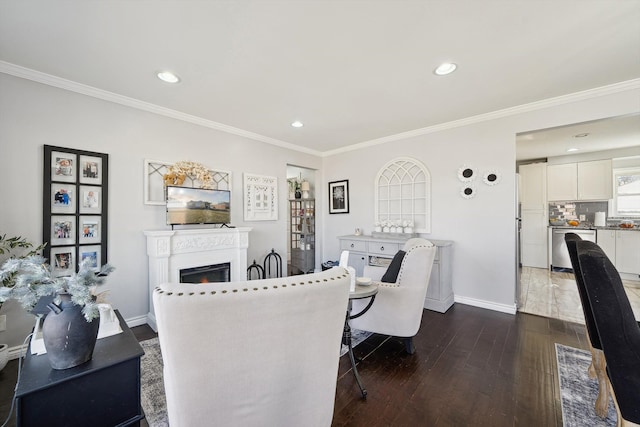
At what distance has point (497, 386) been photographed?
1877mm

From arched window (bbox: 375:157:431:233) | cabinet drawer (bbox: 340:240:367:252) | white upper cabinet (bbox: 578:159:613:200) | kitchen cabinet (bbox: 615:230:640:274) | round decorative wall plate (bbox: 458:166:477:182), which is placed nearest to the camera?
round decorative wall plate (bbox: 458:166:477:182)

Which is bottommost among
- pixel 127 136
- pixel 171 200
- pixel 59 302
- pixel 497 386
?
pixel 497 386

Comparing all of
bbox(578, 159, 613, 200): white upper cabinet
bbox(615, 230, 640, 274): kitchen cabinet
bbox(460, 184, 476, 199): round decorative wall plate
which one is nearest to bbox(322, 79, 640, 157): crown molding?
bbox(460, 184, 476, 199): round decorative wall plate

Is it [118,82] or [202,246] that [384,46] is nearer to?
[118,82]

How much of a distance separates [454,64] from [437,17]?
635mm

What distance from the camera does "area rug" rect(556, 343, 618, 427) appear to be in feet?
5.06

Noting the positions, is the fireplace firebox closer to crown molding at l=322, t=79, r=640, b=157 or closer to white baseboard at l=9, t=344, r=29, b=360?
white baseboard at l=9, t=344, r=29, b=360

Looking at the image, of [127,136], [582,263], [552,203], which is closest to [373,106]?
[582,263]

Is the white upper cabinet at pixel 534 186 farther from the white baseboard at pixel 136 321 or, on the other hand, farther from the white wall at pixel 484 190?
the white baseboard at pixel 136 321

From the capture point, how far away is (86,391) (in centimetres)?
115

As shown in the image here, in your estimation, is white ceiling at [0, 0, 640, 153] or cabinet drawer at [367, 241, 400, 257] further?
cabinet drawer at [367, 241, 400, 257]

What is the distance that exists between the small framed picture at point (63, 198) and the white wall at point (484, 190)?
4107 mm

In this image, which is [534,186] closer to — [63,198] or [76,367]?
[76,367]

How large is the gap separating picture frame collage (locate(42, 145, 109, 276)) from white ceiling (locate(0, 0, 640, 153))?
2.50 ft
